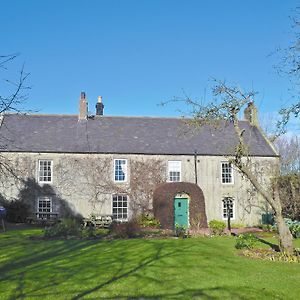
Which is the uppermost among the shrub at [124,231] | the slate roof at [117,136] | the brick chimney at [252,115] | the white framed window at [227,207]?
the brick chimney at [252,115]

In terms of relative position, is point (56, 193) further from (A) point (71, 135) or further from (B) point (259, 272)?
(B) point (259, 272)

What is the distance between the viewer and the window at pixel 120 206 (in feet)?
95.6

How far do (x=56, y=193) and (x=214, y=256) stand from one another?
17.8 metres

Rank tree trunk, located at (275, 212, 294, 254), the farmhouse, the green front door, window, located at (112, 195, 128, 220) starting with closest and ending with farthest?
tree trunk, located at (275, 212, 294, 254) < the farmhouse < the green front door < window, located at (112, 195, 128, 220)

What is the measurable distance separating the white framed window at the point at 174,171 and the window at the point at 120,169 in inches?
142

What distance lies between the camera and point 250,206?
30672 mm

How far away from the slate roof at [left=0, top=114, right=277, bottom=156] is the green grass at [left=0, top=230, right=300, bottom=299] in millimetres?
14448

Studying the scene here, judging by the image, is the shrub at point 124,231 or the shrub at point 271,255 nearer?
the shrub at point 271,255

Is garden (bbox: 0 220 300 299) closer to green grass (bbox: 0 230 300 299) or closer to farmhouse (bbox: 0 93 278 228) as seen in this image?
green grass (bbox: 0 230 300 299)

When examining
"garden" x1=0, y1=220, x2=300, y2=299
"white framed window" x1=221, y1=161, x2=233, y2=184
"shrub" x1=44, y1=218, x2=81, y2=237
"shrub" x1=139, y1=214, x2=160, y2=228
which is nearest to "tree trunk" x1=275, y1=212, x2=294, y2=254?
"garden" x1=0, y1=220, x2=300, y2=299

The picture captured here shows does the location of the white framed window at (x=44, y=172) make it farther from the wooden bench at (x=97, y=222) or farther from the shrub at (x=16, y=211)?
the wooden bench at (x=97, y=222)

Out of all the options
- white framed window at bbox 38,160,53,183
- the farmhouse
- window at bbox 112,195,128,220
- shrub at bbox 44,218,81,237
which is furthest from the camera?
window at bbox 112,195,128,220

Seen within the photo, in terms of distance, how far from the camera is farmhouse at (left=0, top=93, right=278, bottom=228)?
1116 inches

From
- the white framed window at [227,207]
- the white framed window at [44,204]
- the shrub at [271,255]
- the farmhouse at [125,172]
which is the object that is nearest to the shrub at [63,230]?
the farmhouse at [125,172]
